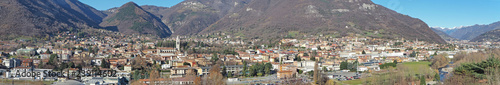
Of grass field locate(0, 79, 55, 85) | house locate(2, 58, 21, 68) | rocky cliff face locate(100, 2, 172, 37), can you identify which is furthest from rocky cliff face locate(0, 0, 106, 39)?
grass field locate(0, 79, 55, 85)

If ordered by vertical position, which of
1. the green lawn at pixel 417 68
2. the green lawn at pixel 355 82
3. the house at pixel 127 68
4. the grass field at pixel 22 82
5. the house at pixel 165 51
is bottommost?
the green lawn at pixel 355 82

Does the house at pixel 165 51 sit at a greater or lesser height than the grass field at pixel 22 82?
greater

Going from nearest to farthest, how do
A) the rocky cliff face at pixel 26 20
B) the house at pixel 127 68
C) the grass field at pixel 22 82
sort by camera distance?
the grass field at pixel 22 82 < the house at pixel 127 68 < the rocky cliff face at pixel 26 20

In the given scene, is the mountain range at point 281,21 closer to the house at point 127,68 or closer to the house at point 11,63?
the house at point 11,63

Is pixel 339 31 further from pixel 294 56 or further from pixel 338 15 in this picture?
pixel 294 56

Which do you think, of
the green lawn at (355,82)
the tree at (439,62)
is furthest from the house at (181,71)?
the tree at (439,62)

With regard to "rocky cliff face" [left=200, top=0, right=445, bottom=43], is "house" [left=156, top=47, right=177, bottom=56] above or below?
below

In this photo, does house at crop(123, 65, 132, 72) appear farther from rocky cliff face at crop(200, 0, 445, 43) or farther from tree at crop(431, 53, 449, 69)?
rocky cliff face at crop(200, 0, 445, 43)

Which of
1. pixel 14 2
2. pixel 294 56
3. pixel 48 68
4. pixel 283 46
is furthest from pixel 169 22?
pixel 48 68

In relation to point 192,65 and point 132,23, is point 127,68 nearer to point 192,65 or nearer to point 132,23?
point 192,65

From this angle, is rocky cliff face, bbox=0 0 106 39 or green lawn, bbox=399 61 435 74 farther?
rocky cliff face, bbox=0 0 106 39

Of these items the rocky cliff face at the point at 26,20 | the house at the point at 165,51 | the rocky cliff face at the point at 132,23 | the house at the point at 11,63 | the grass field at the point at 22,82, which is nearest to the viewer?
the grass field at the point at 22,82

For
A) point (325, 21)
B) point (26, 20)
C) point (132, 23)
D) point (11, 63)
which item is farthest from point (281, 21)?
point (11, 63)
